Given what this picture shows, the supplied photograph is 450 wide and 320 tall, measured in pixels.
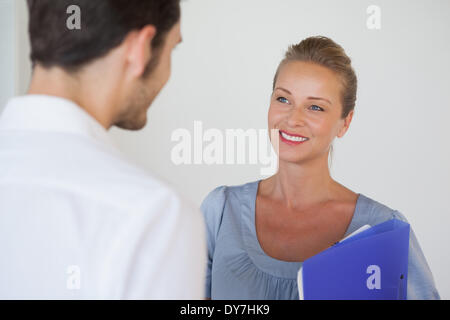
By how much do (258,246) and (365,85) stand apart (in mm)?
1522

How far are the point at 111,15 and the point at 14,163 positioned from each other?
0.74 ft

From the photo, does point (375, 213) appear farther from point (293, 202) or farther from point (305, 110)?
point (305, 110)

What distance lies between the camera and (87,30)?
2.23ft

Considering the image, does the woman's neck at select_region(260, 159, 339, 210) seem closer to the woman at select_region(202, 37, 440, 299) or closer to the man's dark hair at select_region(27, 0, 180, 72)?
the woman at select_region(202, 37, 440, 299)

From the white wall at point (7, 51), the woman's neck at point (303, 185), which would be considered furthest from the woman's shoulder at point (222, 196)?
the white wall at point (7, 51)

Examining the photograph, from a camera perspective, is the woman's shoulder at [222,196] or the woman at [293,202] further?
the woman's shoulder at [222,196]

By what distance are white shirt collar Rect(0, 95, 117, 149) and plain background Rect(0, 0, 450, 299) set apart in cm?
209

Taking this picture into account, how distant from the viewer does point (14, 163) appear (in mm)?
610

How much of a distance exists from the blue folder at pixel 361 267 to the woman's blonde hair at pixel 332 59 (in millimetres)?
645

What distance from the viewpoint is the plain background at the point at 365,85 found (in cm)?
273

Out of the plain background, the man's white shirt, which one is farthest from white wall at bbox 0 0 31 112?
the man's white shirt

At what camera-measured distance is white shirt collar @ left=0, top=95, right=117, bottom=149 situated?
0.65 m

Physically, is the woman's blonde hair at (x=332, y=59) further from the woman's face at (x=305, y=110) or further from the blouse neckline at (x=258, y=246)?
the blouse neckline at (x=258, y=246)

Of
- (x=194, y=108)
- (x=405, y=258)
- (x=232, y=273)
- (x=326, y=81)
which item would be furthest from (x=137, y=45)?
(x=194, y=108)
